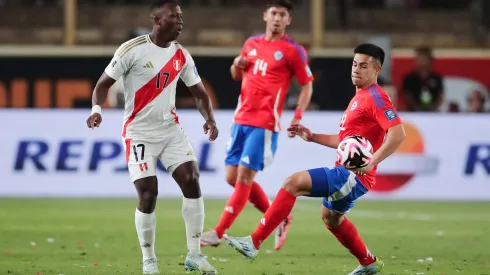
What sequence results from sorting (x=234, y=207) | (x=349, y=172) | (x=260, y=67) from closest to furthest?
(x=349, y=172) < (x=234, y=207) < (x=260, y=67)

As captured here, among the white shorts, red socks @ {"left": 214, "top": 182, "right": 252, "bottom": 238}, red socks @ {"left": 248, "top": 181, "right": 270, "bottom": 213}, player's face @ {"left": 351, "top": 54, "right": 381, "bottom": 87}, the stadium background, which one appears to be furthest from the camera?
red socks @ {"left": 248, "top": 181, "right": 270, "bottom": 213}

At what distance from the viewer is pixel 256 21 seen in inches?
993

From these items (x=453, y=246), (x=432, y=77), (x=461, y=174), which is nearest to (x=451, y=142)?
(x=461, y=174)

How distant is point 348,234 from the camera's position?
885 cm

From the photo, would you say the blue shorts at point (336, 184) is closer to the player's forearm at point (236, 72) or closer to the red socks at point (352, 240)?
the red socks at point (352, 240)

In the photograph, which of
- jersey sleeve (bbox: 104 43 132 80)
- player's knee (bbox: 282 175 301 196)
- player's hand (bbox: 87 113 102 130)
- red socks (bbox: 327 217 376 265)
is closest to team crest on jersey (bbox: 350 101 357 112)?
player's knee (bbox: 282 175 301 196)

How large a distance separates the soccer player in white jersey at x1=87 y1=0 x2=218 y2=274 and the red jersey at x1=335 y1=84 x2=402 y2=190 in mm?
1311

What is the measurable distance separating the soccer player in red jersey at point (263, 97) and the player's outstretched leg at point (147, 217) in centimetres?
238

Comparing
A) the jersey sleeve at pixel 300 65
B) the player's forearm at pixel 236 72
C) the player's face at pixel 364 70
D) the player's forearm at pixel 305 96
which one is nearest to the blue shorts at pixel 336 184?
the player's face at pixel 364 70

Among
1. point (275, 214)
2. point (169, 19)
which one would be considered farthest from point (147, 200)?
point (169, 19)

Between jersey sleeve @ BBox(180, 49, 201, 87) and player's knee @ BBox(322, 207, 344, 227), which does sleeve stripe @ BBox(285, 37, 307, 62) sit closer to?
jersey sleeve @ BBox(180, 49, 201, 87)

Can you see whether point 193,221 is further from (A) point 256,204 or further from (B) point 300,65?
(B) point 300,65

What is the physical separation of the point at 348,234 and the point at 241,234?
12.8 ft

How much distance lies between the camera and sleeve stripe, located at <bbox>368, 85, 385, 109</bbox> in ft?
27.4
